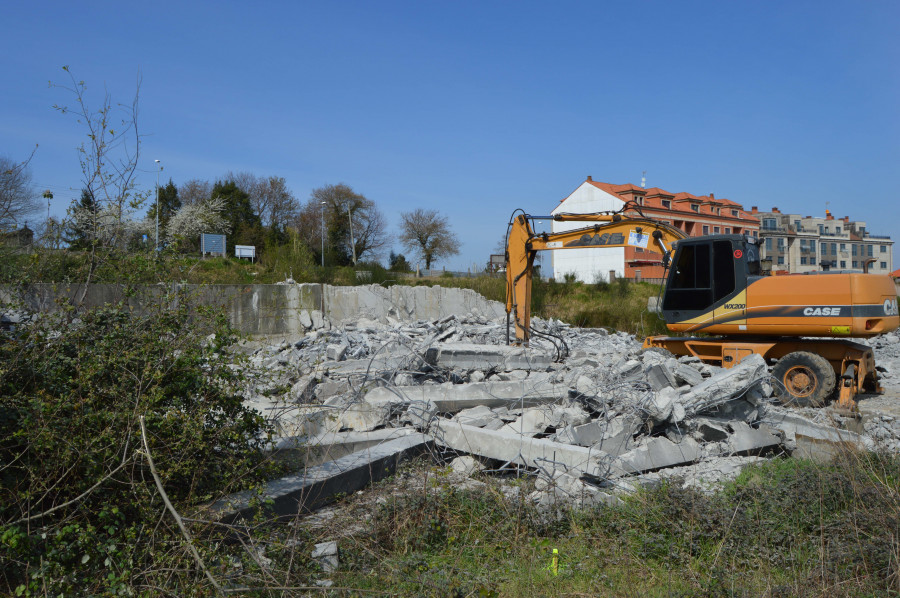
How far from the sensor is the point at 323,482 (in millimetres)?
4680

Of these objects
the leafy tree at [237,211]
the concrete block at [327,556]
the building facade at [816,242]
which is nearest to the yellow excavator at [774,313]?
A: the concrete block at [327,556]

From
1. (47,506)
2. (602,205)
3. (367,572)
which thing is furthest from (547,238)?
(602,205)

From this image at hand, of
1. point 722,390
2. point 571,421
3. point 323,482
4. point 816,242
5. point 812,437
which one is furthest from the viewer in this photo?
point 816,242

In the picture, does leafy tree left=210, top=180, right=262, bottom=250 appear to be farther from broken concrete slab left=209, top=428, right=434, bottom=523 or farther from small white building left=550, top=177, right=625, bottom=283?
broken concrete slab left=209, top=428, right=434, bottom=523

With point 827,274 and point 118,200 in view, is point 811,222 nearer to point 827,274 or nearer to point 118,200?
point 827,274

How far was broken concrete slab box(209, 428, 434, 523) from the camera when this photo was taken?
396 cm

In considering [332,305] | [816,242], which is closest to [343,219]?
[332,305]

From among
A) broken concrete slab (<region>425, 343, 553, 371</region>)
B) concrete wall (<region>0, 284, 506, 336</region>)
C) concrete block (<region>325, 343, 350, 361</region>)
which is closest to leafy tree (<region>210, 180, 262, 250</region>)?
concrete wall (<region>0, 284, 506, 336</region>)

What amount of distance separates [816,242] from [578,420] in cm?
7524

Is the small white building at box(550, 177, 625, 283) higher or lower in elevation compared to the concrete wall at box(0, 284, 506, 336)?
higher

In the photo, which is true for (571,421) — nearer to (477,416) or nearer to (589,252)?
(477,416)

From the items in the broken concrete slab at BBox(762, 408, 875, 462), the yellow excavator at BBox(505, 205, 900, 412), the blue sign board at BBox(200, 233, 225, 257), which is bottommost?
the broken concrete slab at BBox(762, 408, 875, 462)

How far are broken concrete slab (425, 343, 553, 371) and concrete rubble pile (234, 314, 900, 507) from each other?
0.53 ft

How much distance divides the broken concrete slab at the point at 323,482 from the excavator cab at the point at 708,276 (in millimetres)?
5992
